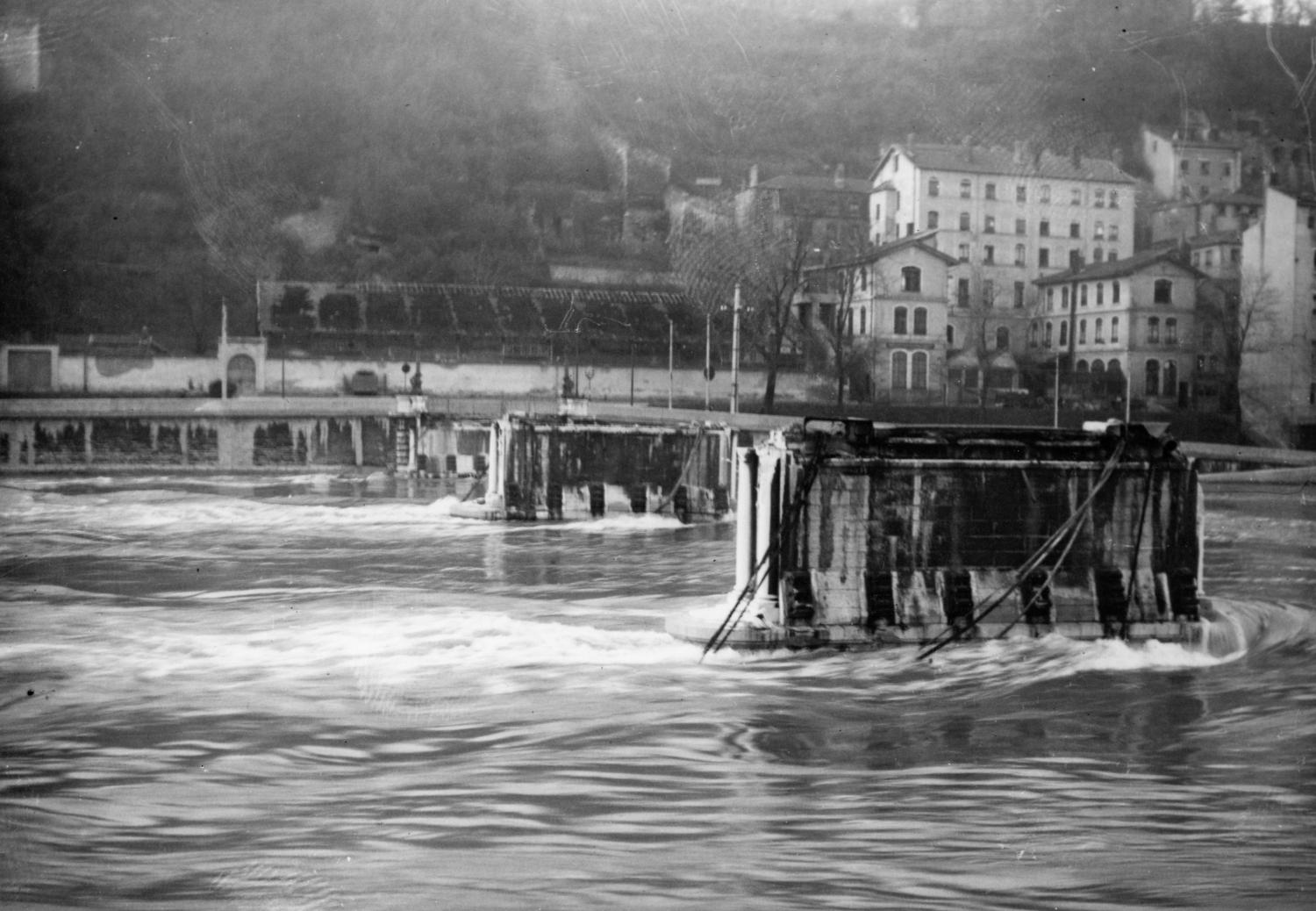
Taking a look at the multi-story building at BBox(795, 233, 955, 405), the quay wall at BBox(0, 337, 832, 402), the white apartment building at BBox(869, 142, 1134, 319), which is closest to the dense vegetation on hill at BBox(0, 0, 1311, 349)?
the white apartment building at BBox(869, 142, 1134, 319)

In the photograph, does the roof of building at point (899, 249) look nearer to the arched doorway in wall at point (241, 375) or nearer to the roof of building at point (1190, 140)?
the roof of building at point (1190, 140)

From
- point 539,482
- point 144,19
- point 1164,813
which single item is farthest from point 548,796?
point 144,19

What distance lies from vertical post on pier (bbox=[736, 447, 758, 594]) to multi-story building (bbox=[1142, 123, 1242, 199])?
4204 centimetres

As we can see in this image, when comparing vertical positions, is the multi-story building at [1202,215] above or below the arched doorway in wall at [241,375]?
above

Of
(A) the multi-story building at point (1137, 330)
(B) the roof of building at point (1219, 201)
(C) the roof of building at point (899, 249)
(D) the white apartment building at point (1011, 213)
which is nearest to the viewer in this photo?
(A) the multi-story building at point (1137, 330)

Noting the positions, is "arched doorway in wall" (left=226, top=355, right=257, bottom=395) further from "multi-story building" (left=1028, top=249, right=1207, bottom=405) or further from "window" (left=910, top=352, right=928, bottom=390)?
"multi-story building" (left=1028, top=249, right=1207, bottom=405)

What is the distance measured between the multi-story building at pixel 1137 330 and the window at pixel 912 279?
5.32 meters

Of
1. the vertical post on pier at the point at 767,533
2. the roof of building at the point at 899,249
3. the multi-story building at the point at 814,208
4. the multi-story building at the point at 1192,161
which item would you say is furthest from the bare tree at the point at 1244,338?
the vertical post on pier at the point at 767,533

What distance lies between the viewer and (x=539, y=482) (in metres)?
28.2

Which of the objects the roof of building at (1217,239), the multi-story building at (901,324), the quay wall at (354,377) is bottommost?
the quay wall at (354,377)

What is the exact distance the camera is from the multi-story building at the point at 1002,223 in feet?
152

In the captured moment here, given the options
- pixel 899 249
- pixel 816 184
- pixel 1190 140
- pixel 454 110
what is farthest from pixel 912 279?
pixel 454 110

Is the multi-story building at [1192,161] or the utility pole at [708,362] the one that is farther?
the multi-story building at [1192,161]

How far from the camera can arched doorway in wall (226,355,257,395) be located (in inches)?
1879
